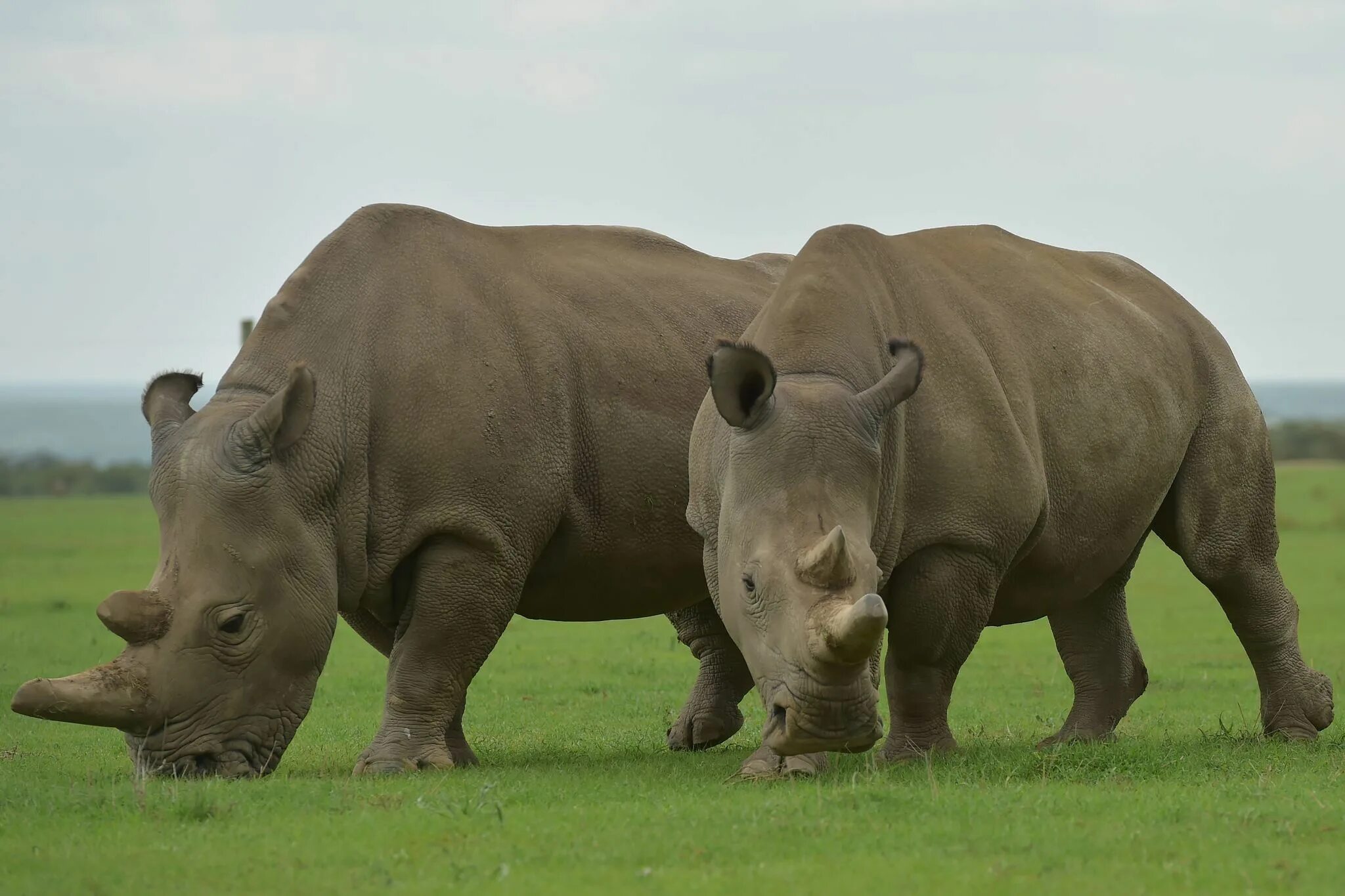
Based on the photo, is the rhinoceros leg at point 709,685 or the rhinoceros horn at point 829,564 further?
the rhinoceros leg at point 709,685

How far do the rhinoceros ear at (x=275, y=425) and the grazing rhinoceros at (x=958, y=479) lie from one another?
1711 mm

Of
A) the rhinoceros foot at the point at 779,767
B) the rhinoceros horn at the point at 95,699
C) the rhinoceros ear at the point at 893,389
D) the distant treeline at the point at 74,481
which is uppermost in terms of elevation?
the rhinoceros ear at the point at 893,389

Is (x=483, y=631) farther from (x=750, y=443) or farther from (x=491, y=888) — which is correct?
(x=491, y=888)

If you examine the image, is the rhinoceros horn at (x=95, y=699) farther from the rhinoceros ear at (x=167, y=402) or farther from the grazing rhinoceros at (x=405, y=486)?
the rhinoceros ear at (x=167, y=402)

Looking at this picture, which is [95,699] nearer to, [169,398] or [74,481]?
[169,398]

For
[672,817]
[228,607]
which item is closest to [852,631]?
[672,817]

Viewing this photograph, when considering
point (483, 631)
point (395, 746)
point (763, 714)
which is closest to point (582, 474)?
point (483, 631)

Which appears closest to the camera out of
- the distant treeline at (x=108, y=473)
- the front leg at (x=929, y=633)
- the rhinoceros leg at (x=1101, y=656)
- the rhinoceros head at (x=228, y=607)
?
the rhinoceros head at (x=228, y=607)

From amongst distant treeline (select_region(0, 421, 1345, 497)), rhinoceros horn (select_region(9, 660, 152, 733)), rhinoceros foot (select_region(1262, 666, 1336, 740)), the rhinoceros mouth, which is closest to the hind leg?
Answer: rhinoceros foot (select_region(1262, 666, 1336, 740))

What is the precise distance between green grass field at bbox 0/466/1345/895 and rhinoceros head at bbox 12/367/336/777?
0.34 metres

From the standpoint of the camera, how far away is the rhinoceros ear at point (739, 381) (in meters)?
7.89

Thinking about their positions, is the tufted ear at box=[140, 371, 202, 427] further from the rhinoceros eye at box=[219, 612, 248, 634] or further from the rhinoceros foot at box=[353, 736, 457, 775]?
the rhinoceros foot at box=[353, 736, 457, 775]

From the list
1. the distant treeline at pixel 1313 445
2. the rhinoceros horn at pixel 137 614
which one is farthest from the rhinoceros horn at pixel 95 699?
the distant treeline at pixel 1313 445

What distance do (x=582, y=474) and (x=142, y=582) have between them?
1729cm
